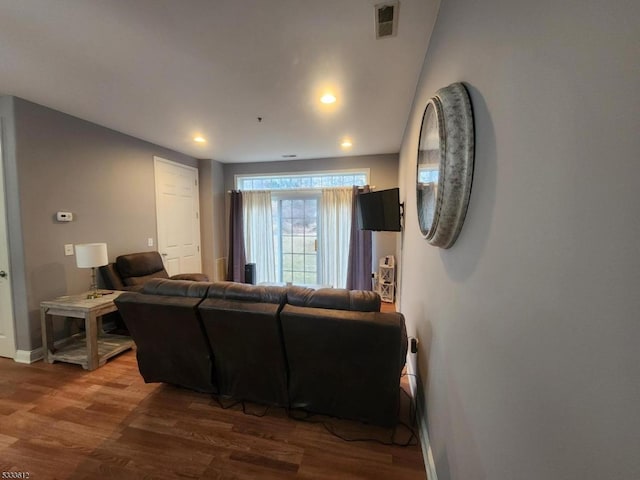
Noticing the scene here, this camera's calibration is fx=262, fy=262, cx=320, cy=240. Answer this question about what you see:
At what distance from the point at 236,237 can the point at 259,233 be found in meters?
0.46

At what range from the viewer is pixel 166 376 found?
213cm

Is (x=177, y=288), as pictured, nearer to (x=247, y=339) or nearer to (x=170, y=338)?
(x=170, y=338)

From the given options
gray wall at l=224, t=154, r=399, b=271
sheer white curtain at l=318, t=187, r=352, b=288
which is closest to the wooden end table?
sheer white curtain at l=318, t=187, r=352, b=288

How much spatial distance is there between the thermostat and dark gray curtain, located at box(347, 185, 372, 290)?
12.2ft

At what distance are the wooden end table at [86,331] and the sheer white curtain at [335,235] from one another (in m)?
3.12

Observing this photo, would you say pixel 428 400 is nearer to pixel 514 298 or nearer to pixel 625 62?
pixel 514 298

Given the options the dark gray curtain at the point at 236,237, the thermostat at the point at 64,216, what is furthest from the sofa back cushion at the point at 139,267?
the dark gray curtain at the point at 236,237

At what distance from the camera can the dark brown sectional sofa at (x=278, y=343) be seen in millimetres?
1590

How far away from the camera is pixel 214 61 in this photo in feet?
6.20

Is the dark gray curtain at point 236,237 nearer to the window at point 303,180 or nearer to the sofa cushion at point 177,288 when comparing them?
the window at point 303,180

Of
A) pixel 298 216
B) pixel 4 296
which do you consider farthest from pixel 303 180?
pixel 4 296

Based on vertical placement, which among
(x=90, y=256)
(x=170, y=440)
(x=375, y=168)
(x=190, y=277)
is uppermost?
(x=375, y=168)

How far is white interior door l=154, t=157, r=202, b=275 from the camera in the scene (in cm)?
407

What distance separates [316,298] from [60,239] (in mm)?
2990
